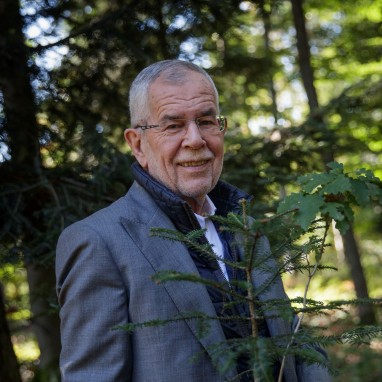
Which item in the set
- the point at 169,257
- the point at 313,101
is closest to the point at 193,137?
the point at 169,257

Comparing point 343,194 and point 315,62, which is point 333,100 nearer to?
point 315,62

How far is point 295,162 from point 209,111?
11.6 feet

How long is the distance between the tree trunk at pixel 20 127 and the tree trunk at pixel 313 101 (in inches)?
123

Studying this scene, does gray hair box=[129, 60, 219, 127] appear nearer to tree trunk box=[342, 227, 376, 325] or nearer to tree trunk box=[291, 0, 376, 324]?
tree trunk box=[291, 0, 376, 324]

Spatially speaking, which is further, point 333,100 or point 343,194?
point 333,100

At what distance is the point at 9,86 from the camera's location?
5.01m

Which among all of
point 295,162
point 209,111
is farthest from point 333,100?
point 209,111

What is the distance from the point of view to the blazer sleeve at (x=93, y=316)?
7.07ft

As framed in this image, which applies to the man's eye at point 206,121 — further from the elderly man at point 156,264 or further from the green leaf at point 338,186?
the green leaf at point 338,186

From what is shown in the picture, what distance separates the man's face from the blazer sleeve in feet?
1.68

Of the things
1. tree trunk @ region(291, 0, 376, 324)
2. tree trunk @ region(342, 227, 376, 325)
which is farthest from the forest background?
tree trunk @ region(342, 227, 376, 325)

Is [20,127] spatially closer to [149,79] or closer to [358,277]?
[149,79]

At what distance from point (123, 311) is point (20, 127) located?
2.98 meters

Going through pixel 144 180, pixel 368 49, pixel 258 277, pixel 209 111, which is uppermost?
pixel 368 49
